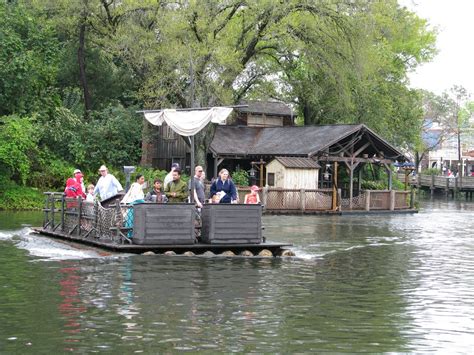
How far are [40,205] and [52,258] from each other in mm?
22786

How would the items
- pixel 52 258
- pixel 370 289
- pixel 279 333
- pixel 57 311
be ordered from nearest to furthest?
pixel 279 333 → pixel 57 311 → pixel 370 289 → pixel 52 258

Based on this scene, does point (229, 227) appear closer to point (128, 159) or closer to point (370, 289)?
point (370, 289)

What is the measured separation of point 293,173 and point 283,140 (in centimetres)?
539

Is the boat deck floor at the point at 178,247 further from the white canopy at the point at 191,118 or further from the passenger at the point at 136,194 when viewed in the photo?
the white canopy at the point at 191,118

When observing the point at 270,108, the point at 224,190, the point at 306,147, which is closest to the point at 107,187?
the point at 224,190

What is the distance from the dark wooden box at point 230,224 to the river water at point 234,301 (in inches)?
32.5

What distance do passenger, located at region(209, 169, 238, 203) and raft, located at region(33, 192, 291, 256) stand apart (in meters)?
0.64

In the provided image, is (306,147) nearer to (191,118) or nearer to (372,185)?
(372,185)

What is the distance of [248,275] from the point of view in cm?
1661

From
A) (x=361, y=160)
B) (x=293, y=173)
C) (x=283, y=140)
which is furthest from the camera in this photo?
(x=283, y=140)

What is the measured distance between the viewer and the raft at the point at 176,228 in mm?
19188

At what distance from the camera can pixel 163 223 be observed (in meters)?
19.2

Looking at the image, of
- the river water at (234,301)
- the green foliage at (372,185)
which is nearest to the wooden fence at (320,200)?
the green foliage at (372,185)

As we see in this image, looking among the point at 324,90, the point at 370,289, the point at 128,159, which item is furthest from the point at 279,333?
the point at 324,90
